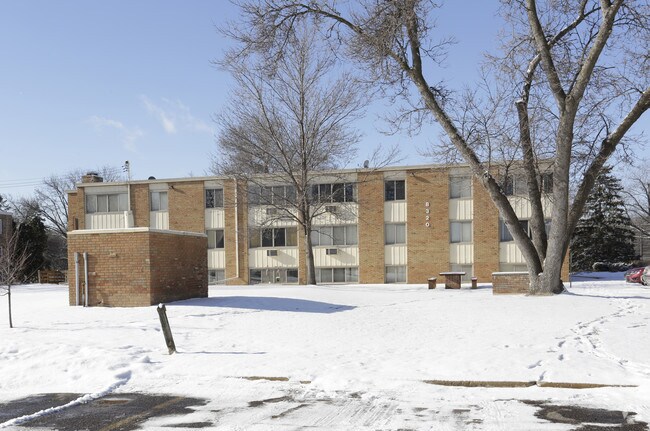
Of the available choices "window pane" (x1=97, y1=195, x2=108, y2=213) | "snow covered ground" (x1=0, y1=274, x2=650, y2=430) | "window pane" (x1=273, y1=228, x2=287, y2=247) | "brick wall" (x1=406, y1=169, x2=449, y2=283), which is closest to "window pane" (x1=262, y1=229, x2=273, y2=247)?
"window pane" (x1=273, y1=228, x2=287, y2=247)

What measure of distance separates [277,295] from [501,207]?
7.68 m

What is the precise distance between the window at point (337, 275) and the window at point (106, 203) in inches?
527

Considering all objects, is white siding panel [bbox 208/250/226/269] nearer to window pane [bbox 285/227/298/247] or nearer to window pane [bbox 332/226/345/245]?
window pane [bbox 285/227/298/247]

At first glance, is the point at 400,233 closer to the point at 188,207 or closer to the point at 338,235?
the point at 338,235

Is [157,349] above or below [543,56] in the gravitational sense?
below

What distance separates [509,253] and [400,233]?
637 cm

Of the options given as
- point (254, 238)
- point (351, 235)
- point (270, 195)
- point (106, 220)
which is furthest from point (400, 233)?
point (106, 220)

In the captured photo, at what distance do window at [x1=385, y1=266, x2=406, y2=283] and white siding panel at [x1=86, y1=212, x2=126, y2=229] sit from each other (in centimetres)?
1733

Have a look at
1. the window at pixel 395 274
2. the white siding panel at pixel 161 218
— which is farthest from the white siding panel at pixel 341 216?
the white siding panel at pixel 161 218

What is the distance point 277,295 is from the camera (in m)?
20.1

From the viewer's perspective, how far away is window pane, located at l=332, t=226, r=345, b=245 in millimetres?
40219

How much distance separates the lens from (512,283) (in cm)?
2222

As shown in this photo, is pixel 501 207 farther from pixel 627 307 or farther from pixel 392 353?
pixel 392 353

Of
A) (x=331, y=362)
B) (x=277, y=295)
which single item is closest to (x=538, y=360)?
(x=331, y=362)
